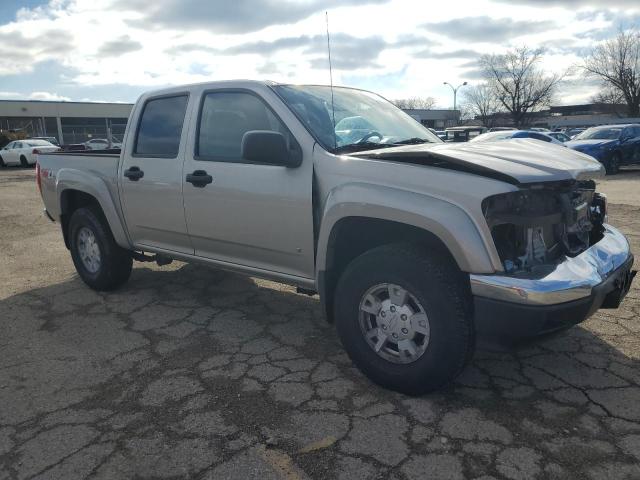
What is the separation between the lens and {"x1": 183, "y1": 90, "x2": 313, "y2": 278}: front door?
11.3 feet

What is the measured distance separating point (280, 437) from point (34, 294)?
12.3 feet

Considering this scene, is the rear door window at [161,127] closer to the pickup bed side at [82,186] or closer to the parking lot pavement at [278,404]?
the pickup bed side at [82,186]

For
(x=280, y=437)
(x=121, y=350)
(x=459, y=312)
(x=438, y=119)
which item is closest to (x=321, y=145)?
(x=459, y=312)

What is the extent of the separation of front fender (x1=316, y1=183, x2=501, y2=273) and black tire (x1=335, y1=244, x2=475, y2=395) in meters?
0.16

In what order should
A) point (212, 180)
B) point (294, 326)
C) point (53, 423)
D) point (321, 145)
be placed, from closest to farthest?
1. point (53, 423)
2. point (321, 145)
3. point (212, 180)
4. point (294, 326)

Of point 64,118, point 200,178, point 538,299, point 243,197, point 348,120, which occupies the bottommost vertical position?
point 538,299

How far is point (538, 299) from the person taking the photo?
251 centimetres

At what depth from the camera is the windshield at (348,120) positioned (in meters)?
3.49

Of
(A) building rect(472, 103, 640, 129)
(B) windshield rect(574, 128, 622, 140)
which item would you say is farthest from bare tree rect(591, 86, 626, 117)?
(B) windshield rect(574, 128, 622, 140)

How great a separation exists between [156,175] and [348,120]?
1.66 metres

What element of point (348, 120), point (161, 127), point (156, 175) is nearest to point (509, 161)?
point (348, 120)

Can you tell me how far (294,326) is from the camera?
167 inches

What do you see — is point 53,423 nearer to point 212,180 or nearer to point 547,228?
point 212,180

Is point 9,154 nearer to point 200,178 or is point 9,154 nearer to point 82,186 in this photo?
point 82,186
